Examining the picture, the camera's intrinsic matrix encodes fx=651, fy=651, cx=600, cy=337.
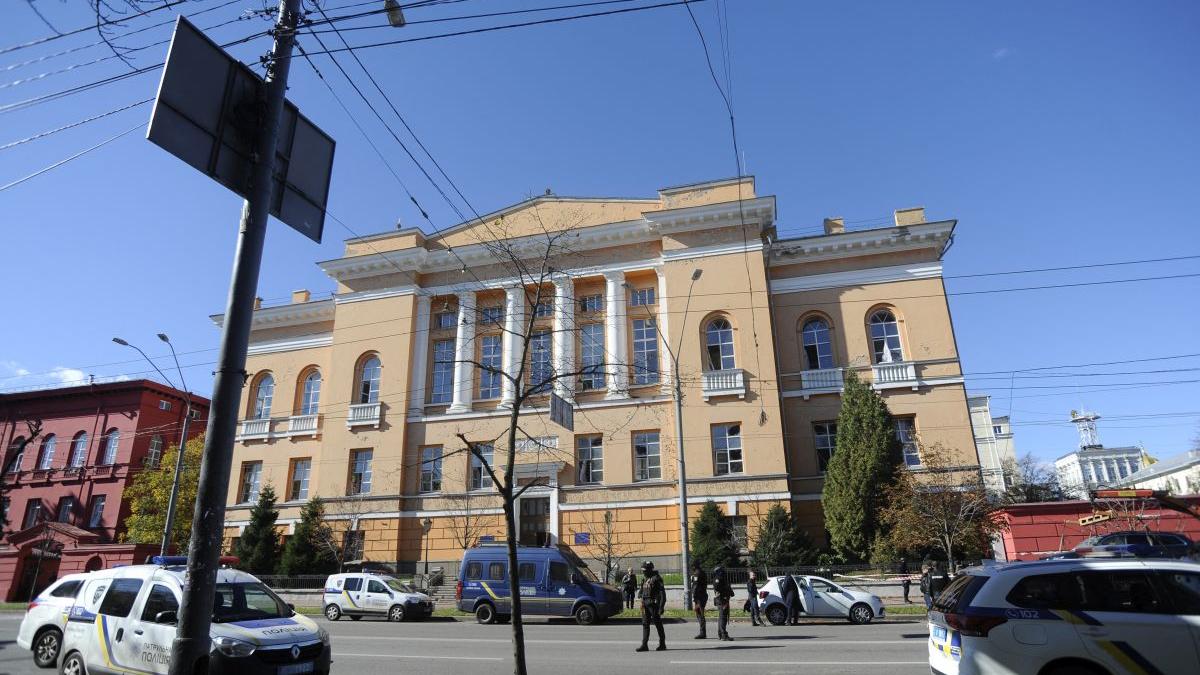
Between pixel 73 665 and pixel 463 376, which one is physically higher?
pixel 463 376

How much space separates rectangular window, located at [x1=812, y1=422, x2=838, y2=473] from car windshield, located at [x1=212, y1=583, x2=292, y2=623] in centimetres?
2357

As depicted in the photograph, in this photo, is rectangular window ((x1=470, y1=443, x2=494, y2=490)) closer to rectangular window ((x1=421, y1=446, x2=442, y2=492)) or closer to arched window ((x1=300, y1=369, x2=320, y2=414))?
rectangular window ((x1=421, y1=446, x2=442, y2=492))

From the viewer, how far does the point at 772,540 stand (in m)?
24.1

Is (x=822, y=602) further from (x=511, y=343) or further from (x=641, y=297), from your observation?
(x=511, y=343)

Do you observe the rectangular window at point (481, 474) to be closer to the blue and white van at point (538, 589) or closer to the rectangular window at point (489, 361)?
the rectangular window at point (489, 361)

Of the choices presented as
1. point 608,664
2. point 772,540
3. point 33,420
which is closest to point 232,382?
point 608,664

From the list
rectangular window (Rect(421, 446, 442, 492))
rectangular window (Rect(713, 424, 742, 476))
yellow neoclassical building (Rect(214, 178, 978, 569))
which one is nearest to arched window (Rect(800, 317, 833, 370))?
yellow neoclassical building (Rect(214, 178, 978, 569))

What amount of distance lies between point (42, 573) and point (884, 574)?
44.5 meters

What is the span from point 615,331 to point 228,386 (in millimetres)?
26633

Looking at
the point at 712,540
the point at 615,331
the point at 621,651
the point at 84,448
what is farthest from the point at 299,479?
the point at 621,651

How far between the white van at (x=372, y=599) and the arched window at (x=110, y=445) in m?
32.1

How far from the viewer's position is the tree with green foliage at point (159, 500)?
129 ft

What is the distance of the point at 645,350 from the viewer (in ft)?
103

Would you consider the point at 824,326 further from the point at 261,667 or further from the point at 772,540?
the point at 261,667
